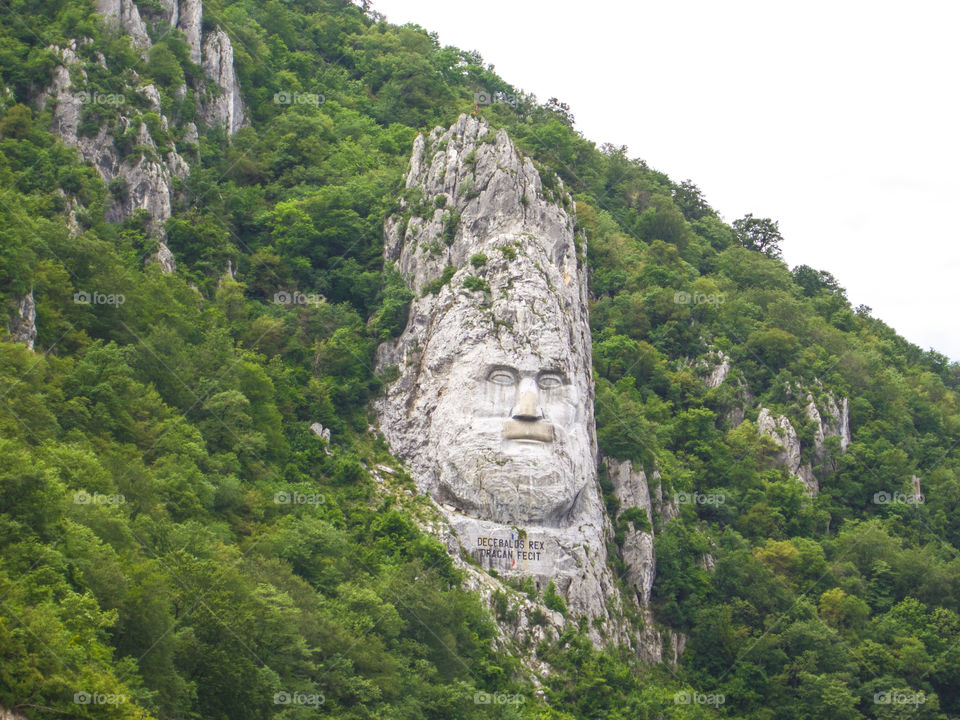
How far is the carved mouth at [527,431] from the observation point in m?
61.3

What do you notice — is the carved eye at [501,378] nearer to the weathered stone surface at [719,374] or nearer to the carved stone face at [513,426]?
the carved stone face at [513,426]

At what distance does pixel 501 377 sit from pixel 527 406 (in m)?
2.29

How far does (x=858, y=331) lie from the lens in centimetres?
9594

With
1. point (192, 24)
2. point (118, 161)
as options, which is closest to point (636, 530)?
point (118, 161)

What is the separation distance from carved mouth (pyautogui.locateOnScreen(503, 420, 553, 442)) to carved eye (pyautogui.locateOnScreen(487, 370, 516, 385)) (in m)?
2.29

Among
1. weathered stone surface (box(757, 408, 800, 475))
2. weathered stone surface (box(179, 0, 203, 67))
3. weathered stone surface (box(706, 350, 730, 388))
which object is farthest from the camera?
weathered stone surface (box(179, 0, 203, 67))

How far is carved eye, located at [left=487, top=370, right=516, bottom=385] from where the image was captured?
6322 cm

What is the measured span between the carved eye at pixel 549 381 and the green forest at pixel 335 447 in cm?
454

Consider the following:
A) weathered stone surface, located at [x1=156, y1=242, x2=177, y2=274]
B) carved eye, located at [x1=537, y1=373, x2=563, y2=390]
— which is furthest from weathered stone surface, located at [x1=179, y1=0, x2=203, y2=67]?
carved eye, located at [x1=537, y1=373, x2=563, y2=390]

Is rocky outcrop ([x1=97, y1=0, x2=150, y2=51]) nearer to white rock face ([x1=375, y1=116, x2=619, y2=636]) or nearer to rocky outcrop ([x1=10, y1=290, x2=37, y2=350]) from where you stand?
white rock face ([x1=375, y1=116, x2=619, y2=636])

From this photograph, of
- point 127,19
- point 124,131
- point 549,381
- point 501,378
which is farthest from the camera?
point 127,19

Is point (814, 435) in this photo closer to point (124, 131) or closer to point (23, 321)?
point (124, 131)

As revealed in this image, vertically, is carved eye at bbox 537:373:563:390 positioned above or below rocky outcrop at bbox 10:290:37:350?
above

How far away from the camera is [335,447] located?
6241cm
